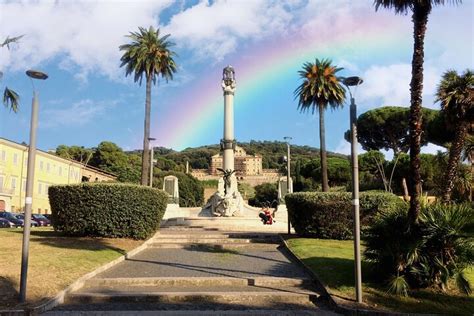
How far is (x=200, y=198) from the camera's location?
83.5 meters

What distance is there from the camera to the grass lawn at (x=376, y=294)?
8.29 meters

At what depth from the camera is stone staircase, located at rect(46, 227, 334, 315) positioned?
8.57 meters

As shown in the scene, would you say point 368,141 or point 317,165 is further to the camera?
point 317,165

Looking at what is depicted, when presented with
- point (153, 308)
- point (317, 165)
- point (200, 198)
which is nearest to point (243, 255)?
point (153, 308)

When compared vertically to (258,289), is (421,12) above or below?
above

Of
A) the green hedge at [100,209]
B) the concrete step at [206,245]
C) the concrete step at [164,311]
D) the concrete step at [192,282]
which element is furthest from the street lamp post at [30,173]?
the concrete step at [206,245]

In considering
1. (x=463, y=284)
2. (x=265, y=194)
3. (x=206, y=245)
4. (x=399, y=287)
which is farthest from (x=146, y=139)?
(x=265, y=194)

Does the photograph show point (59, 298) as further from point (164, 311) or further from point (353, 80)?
point (353, 80)

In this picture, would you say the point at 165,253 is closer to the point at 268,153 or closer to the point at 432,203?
the point at 432,203

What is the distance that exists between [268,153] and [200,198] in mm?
93022

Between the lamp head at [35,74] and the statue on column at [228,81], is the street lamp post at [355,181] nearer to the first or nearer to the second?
the lamp head at [35,74]

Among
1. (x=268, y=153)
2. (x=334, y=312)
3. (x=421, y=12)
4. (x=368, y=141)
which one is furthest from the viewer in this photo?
(x=268, y=153)

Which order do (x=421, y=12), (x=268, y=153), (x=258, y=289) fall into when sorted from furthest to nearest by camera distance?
(x=268, y=153) < (x=421, y=12) < (x=258, y=289)

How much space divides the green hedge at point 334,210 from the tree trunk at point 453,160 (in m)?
2.21
